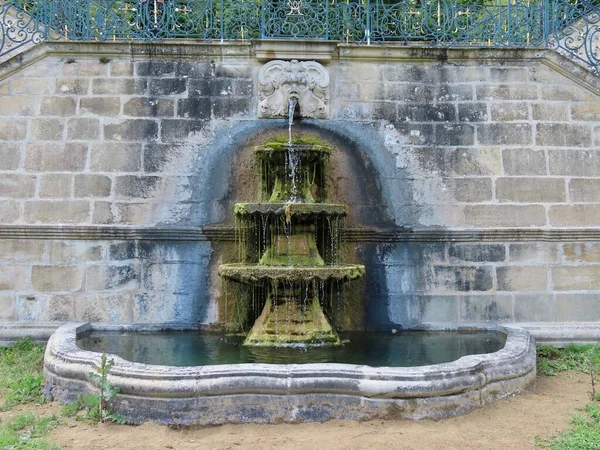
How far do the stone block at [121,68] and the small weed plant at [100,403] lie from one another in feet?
14.3

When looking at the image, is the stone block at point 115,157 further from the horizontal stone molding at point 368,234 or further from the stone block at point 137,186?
the horizontal stone molding at point 368,234

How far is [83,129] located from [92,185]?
0.75 metres

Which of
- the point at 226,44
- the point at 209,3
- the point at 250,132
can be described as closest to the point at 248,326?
the point at 250,132

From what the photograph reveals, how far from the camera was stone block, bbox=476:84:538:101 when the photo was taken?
743 centimetres

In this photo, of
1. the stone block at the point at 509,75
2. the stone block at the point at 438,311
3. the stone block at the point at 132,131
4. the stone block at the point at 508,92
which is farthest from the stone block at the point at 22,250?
the stone block at the point at 509,75

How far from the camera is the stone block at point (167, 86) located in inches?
288

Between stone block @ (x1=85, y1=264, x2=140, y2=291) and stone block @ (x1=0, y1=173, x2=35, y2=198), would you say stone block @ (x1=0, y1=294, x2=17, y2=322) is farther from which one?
stone block @ (x1=0, y1=173, x2=35, y2=198)

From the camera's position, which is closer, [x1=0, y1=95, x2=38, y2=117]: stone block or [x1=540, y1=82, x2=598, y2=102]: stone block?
[x1=0, y1=95, x2=38, y2=117]: stone block

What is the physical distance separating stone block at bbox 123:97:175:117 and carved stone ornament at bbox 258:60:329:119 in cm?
118

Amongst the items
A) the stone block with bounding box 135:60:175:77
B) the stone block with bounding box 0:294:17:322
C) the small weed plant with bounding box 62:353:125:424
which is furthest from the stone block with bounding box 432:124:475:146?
the stone block with bounding box 0:294:17:322

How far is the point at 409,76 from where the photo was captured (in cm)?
750

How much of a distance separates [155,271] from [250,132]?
7.07 feet

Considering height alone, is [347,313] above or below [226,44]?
below

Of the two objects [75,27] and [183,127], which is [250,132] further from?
[75,27]
